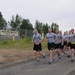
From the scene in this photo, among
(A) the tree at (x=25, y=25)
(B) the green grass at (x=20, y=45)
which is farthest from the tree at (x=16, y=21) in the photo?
(B) the green grass at (x=20, y=45)

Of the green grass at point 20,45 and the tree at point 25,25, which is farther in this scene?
the tree at point 25,25

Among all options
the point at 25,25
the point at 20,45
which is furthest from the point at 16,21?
the point at 20,45

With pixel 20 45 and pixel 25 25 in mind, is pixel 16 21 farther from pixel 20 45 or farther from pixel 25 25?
pixel 20 45

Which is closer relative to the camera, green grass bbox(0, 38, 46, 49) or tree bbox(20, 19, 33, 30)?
green grass bbox(0, 38, 46, 49)

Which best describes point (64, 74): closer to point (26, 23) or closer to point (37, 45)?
point (37, 45)

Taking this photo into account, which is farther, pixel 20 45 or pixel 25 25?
pixel 25 25

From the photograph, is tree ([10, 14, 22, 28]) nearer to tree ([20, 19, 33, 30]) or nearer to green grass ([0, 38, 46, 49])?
tree ([20, 19, 33, 30])

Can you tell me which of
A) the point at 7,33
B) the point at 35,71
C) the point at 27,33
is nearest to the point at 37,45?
the point at 35,71

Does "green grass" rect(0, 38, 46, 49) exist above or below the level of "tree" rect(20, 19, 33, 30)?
below

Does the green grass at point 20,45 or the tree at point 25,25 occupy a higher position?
the tree at point 25,25

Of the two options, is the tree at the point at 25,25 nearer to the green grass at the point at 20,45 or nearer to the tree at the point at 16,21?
the tree at the point at 16,21

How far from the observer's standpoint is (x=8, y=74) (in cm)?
1439

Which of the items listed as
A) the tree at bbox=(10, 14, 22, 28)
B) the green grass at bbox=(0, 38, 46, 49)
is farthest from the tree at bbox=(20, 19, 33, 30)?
the green grass at bbox=(0, 38, 46, 49)

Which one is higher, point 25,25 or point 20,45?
point 25,25
